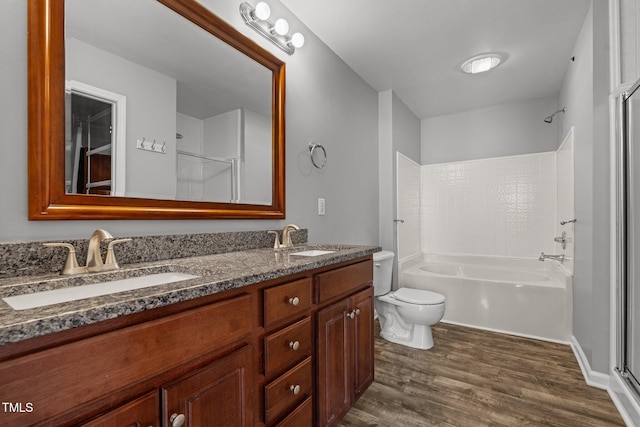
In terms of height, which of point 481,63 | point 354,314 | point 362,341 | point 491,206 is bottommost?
point 362,341

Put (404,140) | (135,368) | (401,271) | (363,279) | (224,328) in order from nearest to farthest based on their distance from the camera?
(135,368) → (224,328) → (363,279) → (401,271) → (404,140)

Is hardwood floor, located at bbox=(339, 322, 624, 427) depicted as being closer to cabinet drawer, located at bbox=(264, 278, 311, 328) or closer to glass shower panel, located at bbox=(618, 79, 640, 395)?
glass shower panel, located at bbox=(618, 79, 640, 395)

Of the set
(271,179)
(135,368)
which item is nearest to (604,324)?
(271,179)

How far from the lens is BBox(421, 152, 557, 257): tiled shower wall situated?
341 cm

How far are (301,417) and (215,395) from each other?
0.52 metres

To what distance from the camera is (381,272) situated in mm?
2572

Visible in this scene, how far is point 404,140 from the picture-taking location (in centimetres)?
355

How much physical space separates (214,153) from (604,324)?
8.18 ft

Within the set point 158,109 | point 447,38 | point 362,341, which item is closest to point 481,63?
point 447,38

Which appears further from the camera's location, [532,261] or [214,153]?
[532,261]

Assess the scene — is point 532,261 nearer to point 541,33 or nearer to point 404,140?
point 404,140

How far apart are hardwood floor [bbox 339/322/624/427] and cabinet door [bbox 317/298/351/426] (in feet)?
0.83

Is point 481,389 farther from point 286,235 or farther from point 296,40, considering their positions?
point 296,40

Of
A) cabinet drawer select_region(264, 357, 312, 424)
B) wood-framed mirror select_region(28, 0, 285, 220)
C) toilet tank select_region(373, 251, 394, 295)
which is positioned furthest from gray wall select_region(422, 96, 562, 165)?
cabinet drawer select_region(264, 357, 312, 424)
